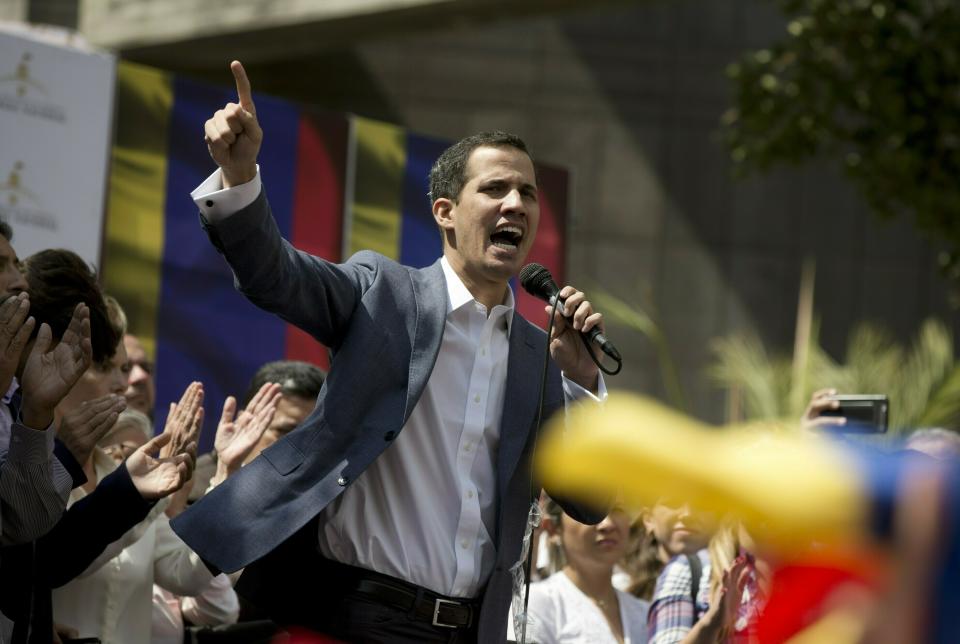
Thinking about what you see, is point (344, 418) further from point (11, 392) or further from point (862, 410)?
point (862, 410)

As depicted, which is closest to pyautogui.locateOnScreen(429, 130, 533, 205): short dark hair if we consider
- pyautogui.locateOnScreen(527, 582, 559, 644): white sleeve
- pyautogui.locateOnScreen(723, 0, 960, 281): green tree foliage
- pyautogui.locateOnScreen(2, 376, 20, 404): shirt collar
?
pyautogui.locateOnScreen(2, 376, 20, 404): shirt collar

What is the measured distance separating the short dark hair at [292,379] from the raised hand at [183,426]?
2.94 feet

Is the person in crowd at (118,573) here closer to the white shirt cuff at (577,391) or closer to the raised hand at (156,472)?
the raised hand at (156,472)

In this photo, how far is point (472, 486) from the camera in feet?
11.5

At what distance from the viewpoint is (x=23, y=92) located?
20.1 ft

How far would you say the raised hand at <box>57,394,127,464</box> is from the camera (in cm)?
402

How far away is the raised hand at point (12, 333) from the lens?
3.51 meters

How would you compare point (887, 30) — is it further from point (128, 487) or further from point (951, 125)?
point (128, 487)

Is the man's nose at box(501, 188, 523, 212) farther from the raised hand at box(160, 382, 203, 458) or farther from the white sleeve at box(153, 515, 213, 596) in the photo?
the white sleeve at box(153, 515, 213, 596)

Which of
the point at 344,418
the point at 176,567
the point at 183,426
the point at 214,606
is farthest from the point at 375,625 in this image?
the point at 214,606

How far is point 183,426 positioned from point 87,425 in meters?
0.28

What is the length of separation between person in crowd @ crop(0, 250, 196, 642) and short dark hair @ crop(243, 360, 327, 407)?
105cm

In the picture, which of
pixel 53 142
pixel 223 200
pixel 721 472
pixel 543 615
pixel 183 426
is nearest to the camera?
pixel 721 472

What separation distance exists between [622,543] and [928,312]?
9236 mm
